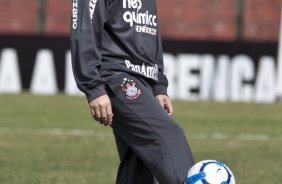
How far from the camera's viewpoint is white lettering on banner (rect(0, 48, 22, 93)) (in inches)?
732

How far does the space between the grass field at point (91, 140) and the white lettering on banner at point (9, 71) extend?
85cm

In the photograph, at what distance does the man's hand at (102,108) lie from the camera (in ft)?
18.0

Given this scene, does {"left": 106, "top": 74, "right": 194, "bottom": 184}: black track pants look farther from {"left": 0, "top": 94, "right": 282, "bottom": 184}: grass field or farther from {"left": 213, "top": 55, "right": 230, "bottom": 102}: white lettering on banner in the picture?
{"left": 213, "top": 55, "right": 230, "bottom": 102}: white lettering on banner

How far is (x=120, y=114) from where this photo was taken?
5.74 meters

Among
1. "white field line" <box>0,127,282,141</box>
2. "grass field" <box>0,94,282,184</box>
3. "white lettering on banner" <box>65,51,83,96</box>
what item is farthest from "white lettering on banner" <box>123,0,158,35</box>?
"white lettering on banner" <box>65,51,83,96</box>

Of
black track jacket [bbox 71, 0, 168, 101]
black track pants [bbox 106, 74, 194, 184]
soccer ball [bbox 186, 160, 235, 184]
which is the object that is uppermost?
black track jacket [bbox 71, 0, 168, 101]

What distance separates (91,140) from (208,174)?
22.6ft

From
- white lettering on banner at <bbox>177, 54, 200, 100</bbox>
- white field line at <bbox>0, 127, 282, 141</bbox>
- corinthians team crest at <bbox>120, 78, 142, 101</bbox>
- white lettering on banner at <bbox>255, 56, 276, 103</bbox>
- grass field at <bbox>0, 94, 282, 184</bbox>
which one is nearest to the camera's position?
corinthians team crest at <bbox>120, 78, 142, 101</bbox>

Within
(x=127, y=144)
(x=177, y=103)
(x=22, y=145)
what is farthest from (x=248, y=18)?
(x=127, y=144)

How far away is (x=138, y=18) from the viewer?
19.1 feet

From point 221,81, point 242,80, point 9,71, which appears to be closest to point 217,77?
→ point 221,81

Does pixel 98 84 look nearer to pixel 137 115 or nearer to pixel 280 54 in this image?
pixel 137 115

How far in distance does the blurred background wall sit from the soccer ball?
58.7ft

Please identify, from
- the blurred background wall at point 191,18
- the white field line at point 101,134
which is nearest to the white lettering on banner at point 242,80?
the blurred background wall at point 191,18
